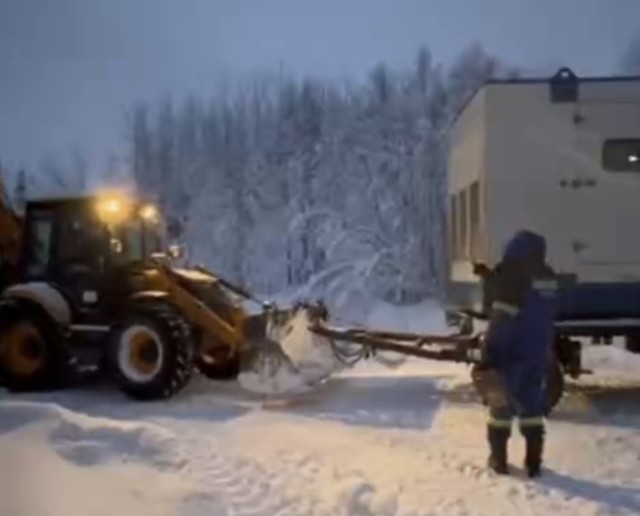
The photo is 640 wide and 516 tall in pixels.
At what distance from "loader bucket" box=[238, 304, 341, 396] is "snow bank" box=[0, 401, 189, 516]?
3.59 meters

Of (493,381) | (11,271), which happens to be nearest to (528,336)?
(493,381)

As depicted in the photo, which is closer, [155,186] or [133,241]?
[133,241]

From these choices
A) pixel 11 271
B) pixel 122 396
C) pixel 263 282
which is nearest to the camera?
pixel 122 396

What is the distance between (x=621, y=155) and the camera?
34.8 ft

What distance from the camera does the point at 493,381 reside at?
800cm

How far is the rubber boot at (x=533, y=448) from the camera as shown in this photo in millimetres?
7844

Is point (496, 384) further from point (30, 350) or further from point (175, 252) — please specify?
point (30, 350)

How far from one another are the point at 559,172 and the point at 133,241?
5.11 meters

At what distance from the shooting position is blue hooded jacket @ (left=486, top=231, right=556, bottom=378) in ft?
26.2

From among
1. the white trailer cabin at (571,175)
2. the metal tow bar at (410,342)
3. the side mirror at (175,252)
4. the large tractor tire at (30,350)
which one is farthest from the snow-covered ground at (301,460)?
the side mirror at (175,252)

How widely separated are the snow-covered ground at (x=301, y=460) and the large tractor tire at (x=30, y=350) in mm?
1012

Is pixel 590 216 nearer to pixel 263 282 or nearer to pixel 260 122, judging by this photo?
pixel 263 282

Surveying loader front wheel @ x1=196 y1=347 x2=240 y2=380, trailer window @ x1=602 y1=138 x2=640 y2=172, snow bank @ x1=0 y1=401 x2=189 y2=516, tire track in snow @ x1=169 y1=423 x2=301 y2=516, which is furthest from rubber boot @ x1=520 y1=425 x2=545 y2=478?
loader front wheel @ x1=196 y1=347 x2=240 y2=380

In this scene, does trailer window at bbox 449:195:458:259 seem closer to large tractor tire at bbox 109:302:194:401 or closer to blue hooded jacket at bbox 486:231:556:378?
large tractor tire at bbox 109:302:194:401
